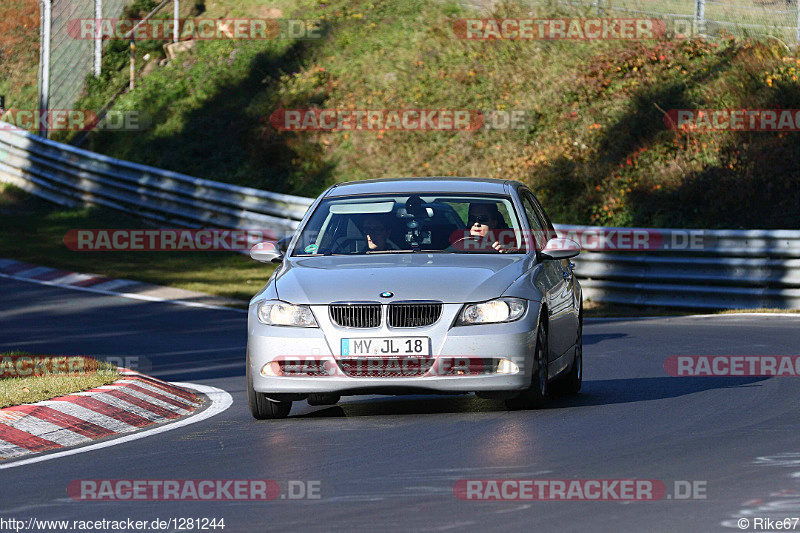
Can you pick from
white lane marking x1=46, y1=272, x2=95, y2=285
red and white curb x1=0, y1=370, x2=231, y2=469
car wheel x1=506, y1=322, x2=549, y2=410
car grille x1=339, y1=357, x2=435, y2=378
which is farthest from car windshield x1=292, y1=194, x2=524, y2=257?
white lane marking x1=46, y1=272, x2=95, y2=285

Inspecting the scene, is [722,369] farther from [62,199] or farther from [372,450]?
[62,199]

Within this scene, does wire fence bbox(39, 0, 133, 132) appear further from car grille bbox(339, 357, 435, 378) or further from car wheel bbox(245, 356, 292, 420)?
car grille bbox(339, 357, 435, 378)

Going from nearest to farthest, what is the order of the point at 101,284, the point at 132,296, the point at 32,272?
the point at 132,296
the point at 101,284
the point at 32,272

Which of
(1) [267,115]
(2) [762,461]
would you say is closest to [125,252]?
(1) [267,115]

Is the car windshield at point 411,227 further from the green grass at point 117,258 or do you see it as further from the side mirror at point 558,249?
the green grass at point 117,258

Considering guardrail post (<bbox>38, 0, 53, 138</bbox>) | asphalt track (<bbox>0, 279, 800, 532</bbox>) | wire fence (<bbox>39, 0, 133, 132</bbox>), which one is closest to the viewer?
asphalt track (<bbox>0, 279, 800, 532</bbox>)

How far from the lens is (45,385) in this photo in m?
10.3

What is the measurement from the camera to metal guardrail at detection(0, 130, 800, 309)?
63.6 ft

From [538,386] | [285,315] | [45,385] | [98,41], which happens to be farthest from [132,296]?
[98,41]

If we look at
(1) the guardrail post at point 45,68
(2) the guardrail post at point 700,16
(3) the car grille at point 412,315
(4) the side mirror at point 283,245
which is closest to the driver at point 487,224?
(3) the car grille at point 412,315

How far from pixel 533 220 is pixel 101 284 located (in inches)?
492

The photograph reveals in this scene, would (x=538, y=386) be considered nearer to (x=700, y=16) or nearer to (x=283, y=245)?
(x=283, y=245)

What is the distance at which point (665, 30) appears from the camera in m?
30.1

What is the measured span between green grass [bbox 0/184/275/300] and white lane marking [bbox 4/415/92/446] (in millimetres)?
12016
